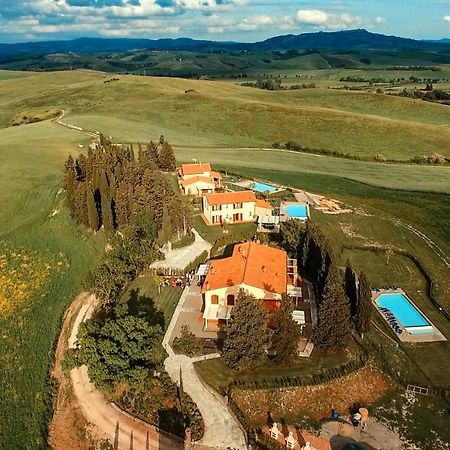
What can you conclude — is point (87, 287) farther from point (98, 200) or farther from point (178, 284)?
point (98, 200)

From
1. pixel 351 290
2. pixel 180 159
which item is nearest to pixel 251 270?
pixel 351 290

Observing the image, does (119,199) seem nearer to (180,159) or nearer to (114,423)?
(114,423)

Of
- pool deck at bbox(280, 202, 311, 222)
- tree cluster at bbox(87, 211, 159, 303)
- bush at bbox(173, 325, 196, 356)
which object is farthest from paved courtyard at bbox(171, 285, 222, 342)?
pool deck at bbox(280, 202, 311, 222)

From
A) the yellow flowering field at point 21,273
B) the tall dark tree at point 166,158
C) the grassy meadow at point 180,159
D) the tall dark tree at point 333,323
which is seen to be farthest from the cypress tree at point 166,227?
the tall dark tree at point 166,158

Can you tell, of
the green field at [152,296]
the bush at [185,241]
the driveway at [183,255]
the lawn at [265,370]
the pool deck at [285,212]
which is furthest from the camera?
the pool deck at [285,212]

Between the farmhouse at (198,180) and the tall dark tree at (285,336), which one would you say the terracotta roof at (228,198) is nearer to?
the farmhouse at (198,180)

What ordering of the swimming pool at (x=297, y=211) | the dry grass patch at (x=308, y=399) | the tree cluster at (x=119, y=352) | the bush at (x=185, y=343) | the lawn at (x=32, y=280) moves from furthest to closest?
1. the swimming pool at (x=297, y=211)
2. the bush at (x=185, y=343)
3. the lawn at (x=32, y=280)
4. the tree cluster at (x=119, y=352)
5. the dry grass patch at (x=308, y=399)

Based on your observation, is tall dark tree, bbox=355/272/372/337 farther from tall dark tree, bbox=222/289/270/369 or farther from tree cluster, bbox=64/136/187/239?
tree cluster, bbox=64/136/187/239
